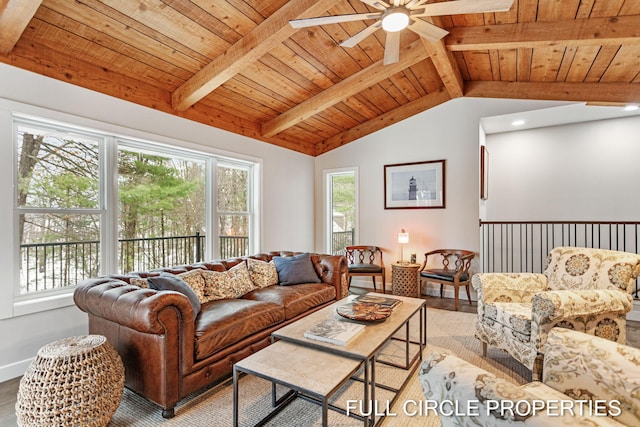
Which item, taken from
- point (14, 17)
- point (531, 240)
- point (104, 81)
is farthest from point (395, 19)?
point (531, 240)

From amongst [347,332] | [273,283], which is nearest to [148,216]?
[273,283]

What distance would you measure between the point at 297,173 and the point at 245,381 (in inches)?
151

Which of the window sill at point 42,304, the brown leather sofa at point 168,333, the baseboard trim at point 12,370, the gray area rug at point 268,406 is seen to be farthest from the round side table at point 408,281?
the baseboard trim at point 12,370

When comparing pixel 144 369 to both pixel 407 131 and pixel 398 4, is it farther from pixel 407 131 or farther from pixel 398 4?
pixel 407 131

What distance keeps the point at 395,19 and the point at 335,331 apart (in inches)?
82.3

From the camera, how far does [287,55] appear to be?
341cm

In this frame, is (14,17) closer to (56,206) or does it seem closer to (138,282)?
(56,206)

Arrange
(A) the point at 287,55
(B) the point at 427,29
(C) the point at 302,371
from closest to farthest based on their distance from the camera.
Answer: (C) the point at 302,371
(B) the point at 427,29
(A) the point at 287,55

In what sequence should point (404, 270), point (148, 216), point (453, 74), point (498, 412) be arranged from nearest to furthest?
point (498, 412)
point (148, 216)
point (453, 74)
point (404, 270)

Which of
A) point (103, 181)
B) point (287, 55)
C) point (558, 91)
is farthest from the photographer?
point (558, 91)

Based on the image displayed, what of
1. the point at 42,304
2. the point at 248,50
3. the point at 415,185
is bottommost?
the point at 42,304

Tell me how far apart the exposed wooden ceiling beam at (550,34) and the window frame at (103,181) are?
312cm

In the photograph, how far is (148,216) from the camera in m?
3.47

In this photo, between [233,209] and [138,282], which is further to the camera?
[233,209]
